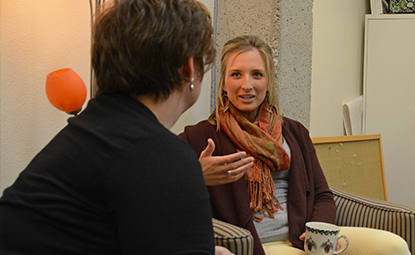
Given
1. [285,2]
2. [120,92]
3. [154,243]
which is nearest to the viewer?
[154,243]

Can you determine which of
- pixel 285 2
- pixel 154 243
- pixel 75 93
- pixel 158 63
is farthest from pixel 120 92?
pixel 285 2

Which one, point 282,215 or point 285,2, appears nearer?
point 282,215

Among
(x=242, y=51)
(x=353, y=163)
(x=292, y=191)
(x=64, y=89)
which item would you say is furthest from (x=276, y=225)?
(x=353, y=163)

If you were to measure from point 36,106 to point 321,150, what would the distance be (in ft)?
4.81

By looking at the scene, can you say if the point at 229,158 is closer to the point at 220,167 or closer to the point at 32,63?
the point at 220,167

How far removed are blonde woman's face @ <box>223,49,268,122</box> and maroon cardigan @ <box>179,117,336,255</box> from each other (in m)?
0.15

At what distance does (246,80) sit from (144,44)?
96 cm

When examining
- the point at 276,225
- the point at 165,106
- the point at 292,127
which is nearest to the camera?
the point at 165,106

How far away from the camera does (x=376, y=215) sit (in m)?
1.60

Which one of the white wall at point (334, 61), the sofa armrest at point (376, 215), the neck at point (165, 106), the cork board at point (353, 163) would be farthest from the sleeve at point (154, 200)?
the white wall at point (334, 61)

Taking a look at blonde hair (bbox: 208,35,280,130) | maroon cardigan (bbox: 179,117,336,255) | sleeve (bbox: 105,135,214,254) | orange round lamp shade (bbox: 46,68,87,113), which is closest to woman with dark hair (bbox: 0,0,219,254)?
sleeve (bbox: 105,135,214,254)

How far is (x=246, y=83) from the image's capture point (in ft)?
5.24

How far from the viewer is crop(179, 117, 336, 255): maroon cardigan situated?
1.48 meters

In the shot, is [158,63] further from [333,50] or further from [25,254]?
[333,50]
